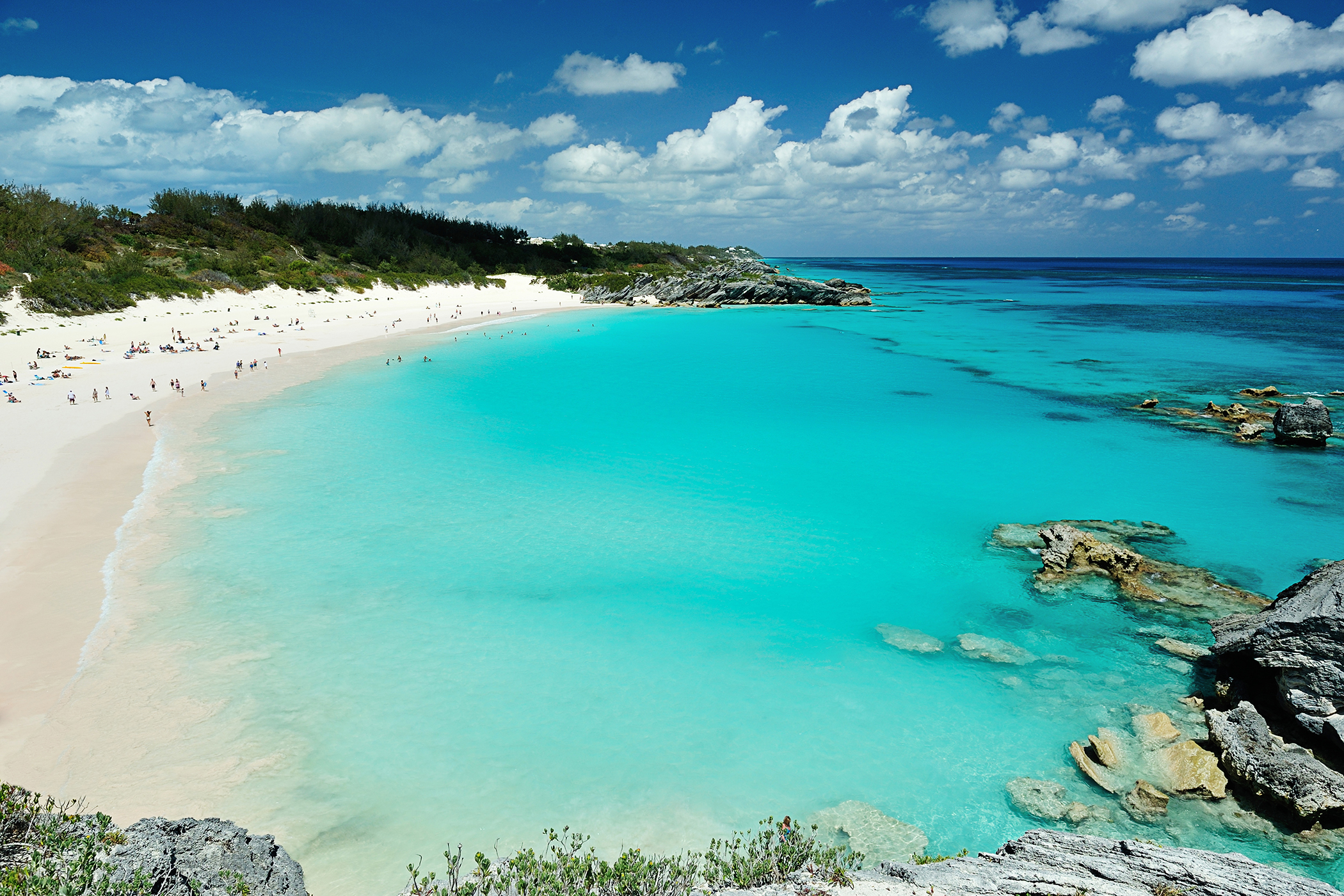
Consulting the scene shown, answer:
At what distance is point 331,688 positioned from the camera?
1015 cm

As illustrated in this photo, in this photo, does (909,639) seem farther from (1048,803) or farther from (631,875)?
(631,875)

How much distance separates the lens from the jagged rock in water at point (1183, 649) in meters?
11.3

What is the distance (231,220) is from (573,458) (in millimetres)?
64616

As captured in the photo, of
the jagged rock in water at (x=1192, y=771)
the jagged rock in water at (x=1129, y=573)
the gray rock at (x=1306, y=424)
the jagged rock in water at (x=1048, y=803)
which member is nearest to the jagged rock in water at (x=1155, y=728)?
the jagged rock in water at (x=1192, y=771)

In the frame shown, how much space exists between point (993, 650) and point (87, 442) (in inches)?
1010

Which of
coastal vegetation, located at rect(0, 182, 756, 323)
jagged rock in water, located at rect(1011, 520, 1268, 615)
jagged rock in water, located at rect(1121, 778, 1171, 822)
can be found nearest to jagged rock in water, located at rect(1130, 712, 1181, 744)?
jagged rock in water, located at rect(1121, 778, 1171, 822)

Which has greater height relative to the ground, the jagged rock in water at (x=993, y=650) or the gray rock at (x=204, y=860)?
the gray rock at (x=204, y=860)

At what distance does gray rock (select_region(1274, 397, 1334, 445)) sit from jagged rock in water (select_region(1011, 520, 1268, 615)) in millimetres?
13801

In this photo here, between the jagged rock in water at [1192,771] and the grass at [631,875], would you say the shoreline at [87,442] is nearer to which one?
the grass at [631,875]

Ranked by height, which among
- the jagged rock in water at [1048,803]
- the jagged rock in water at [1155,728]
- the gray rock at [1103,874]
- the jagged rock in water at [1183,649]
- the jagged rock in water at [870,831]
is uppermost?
the gray rock at [1103,874]

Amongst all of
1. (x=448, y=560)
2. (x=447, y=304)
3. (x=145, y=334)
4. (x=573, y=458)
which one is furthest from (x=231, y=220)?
(x=448, y=560)

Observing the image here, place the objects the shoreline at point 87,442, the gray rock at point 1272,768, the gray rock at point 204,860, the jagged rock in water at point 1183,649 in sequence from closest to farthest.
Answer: the gray rock at point 204,860 → the gray rock at point 1272,768 → the shoreline at point 87,442 → the jagged rock in water at point 1183,649

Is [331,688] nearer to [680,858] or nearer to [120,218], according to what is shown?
[680,858]

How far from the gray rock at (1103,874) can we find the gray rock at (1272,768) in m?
2.86
